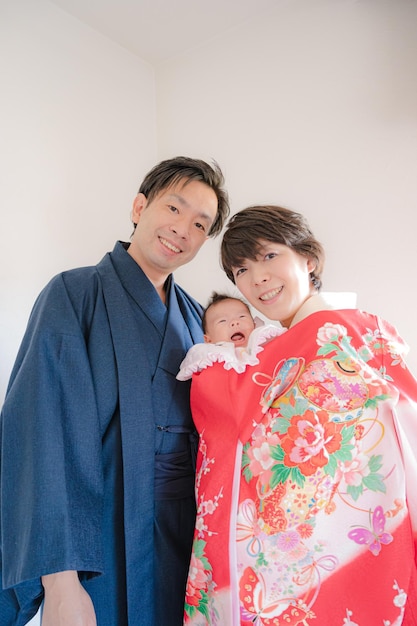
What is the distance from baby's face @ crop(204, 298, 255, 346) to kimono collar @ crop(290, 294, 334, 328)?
0.74 ft

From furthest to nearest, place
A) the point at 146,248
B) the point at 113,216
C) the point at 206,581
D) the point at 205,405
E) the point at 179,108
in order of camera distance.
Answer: the point at 179,108, the point at 113,216, the point at 146,248, the point at 205,405, the point at 206,581

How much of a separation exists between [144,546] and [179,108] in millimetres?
2237

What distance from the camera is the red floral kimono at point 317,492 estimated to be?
878 millimetres

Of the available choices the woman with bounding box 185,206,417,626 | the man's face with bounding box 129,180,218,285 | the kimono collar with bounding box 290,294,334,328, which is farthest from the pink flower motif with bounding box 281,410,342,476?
the man's face with bounding box 129,180,218,285

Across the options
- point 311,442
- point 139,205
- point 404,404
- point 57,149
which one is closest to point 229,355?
point 311,442

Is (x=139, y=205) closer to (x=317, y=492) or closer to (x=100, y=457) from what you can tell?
(x=100, y=457)

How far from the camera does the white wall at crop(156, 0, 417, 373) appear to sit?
181cm

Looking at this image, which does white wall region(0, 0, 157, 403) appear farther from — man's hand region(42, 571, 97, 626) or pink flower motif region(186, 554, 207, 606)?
pink flower motif region(186, 554, 207, 606)

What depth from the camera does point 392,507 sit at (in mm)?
876

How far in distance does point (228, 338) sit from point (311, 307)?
311 mm

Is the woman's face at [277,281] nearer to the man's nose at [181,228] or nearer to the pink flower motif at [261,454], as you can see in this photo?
the man's nose at [181,228]

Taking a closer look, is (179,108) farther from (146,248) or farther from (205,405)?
(205,405)

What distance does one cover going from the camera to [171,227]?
1.35 meters

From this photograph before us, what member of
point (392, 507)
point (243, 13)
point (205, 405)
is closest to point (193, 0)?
point (243, 13)
